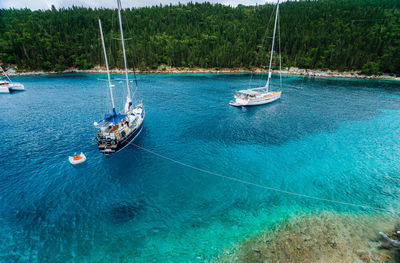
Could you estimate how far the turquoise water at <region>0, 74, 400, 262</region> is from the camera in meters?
16.0

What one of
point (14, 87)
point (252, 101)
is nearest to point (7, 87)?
point (14, 87)

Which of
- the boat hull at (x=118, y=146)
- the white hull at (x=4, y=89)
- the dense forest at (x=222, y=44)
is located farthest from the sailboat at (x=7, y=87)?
the boat hull at (x=118, y=146)

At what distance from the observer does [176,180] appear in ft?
78.0

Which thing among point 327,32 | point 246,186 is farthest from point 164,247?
point 327,32

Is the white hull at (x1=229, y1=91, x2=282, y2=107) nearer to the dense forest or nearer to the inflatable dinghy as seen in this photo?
the inflatable dinghy

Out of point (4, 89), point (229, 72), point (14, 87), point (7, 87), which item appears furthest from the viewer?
point (229, 72)

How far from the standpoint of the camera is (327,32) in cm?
14762

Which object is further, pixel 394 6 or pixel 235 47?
pixel 394 6

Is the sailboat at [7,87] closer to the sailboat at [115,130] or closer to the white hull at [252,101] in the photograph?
the sailboat at [115,130]

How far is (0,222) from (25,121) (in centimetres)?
3455

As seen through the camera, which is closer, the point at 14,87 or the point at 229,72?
the point at 14,87

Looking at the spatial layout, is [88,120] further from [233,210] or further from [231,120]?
[233,210]

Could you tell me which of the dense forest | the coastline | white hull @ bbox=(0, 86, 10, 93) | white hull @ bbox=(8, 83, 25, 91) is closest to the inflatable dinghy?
white hull @ bbox=(0, 86, 10, 93)

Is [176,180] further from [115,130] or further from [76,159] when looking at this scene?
[76,159]
